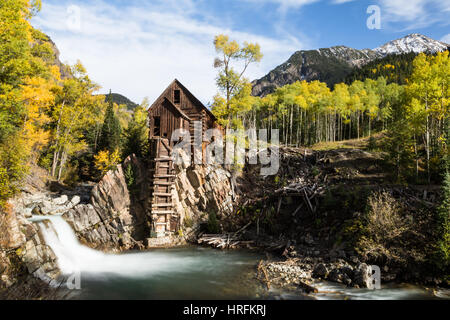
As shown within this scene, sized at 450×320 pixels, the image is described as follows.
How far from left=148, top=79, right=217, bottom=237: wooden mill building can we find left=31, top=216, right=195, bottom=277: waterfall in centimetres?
331

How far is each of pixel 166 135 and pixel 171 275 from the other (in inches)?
575

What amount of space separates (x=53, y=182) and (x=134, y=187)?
1256 centimetres

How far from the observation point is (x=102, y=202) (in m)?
19.5

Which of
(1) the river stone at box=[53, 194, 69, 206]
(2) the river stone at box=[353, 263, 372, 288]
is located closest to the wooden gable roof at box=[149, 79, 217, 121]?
(1) the river stone at box=[53, 194, 69, 206]

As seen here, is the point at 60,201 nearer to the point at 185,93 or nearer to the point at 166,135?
the point at 166,135

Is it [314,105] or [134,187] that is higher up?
[314,105]

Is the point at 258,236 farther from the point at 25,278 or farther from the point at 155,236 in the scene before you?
the point at 25,278

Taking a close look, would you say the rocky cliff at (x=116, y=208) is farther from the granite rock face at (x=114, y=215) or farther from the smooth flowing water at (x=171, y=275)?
the smooth flowing water at (x=171, y=275)

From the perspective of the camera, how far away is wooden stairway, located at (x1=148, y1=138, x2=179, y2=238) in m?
20.4

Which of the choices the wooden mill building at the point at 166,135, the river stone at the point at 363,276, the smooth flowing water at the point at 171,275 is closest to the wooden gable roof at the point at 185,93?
the wooden mill building at the point at 166,135

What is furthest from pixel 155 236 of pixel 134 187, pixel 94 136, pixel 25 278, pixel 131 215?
pixel 94 136

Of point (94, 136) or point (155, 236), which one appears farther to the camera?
point (94, 136)
